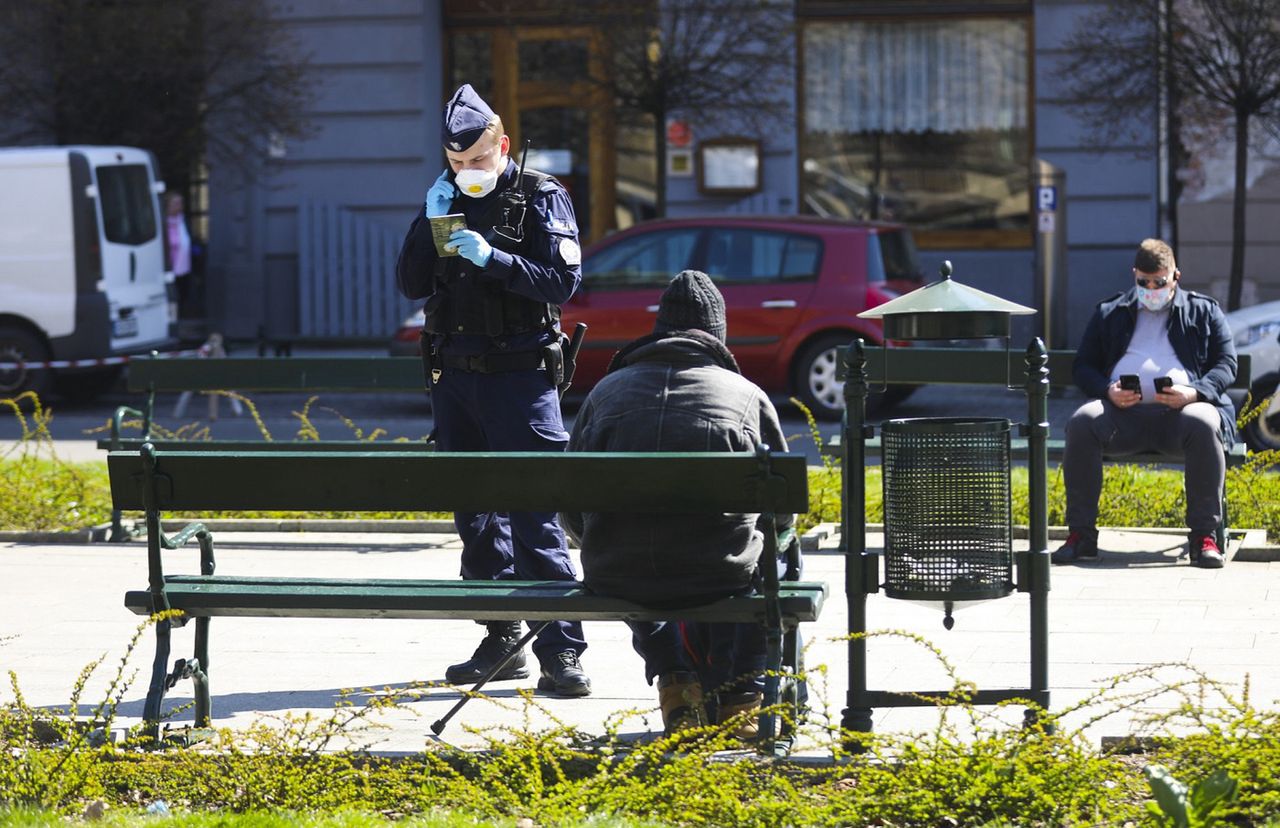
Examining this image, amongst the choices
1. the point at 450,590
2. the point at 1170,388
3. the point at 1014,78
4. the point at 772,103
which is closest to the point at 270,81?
the point at 772,103

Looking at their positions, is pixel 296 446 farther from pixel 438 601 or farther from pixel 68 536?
pixel 438 601

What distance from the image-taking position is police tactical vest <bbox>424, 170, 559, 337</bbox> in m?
5.85

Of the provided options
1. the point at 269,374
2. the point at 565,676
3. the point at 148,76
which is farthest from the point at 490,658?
the point at 148,76

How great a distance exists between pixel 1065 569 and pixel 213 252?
16294mm

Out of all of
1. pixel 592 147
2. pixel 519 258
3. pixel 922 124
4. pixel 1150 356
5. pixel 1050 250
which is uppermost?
pixel 922 124

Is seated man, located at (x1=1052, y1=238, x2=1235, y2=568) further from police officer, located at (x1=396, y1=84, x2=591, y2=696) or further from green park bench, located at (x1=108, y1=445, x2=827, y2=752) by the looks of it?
green park bench, located at (x1=108, y1=445, x2=827, y2=752)

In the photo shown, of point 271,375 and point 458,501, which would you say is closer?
point 458,501

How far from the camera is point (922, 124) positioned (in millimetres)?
22016

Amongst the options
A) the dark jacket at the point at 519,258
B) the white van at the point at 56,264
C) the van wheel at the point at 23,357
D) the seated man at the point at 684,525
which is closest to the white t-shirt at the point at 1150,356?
the dark jacket at the point at 519,258

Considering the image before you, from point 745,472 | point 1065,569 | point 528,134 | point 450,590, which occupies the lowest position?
point 1065,569

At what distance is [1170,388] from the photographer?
8.37 metres

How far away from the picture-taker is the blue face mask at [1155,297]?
8.52 meters

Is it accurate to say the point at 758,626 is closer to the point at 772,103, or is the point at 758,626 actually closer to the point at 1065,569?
the point at 1065,569

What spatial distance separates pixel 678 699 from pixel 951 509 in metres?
0.87
